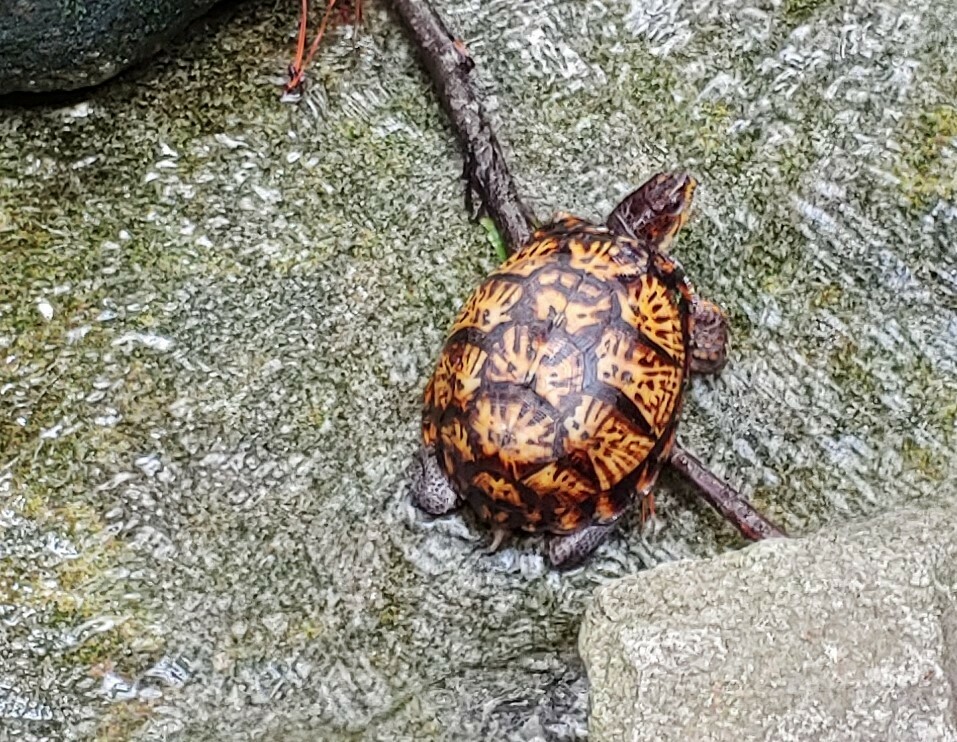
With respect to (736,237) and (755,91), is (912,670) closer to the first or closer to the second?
(736,237)

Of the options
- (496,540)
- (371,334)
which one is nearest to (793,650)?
(496,540)

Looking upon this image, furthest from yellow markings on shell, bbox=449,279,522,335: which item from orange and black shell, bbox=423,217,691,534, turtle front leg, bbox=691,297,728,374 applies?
turtle front leg, bbox=691,297,728,374

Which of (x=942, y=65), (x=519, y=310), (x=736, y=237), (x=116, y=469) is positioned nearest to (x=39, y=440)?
(x=116, y=469)

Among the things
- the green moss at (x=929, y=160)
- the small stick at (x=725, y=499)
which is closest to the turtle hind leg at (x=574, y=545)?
the small stick at (x=725, y=499)

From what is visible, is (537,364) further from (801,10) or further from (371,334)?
(801,10)

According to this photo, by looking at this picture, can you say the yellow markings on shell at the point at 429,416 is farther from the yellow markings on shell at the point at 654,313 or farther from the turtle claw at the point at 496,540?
the yellow markings on shell at the point at 654,313
